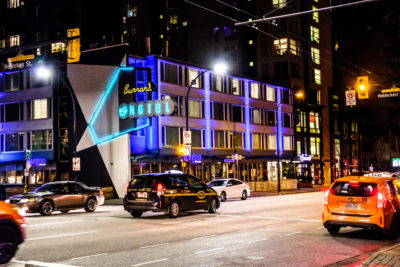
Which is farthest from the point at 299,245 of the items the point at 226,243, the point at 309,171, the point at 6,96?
the point at 309,171

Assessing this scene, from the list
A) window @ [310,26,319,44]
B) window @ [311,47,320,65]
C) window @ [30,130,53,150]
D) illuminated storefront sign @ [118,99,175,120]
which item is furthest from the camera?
window @ [310,26,319,44]

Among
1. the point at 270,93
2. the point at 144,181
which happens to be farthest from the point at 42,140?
the point at 144,181

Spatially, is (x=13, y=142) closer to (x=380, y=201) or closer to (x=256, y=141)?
(x=256, y=141)

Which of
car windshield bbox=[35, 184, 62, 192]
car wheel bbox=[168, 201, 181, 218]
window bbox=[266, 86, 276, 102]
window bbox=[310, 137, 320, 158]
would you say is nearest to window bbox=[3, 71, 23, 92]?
window bbox=[266, 86, 276, 102]

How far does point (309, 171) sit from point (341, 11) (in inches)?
1538

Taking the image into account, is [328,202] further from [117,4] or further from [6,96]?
[117,4]

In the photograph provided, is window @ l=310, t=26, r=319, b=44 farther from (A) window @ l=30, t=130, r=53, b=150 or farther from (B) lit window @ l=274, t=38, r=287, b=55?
(A) window @ l=30, t=130, r=53, b=150

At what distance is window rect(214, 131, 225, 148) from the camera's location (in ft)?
178

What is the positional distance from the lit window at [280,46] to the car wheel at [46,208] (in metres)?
54.2

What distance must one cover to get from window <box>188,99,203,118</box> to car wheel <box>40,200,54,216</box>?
2938 cm

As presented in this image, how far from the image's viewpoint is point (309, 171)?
73.0 metres

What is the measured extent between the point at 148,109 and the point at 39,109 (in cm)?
1939

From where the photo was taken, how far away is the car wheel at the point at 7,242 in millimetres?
9609

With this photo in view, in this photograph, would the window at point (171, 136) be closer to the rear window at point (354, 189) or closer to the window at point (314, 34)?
the rear window at point (354, 189)
